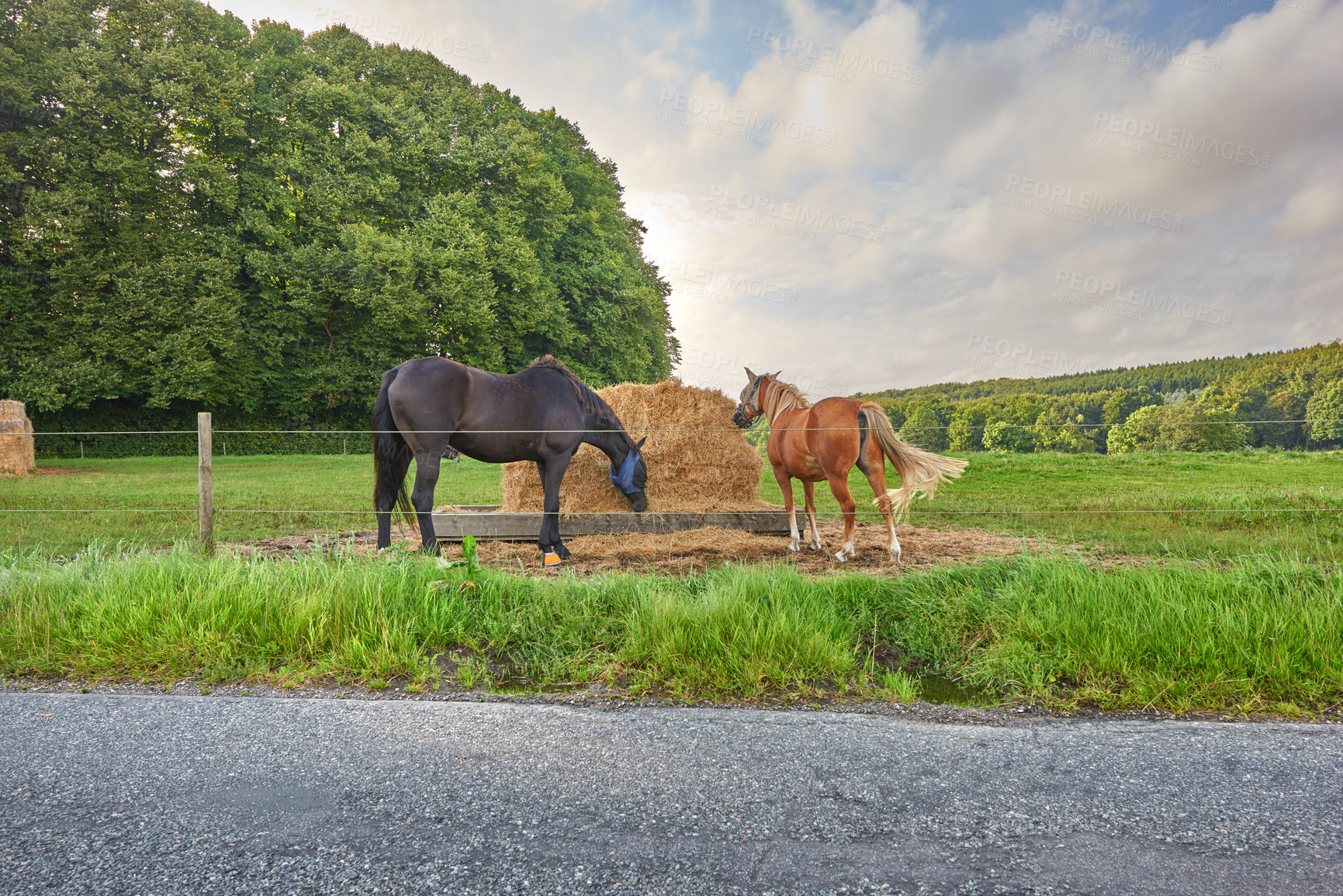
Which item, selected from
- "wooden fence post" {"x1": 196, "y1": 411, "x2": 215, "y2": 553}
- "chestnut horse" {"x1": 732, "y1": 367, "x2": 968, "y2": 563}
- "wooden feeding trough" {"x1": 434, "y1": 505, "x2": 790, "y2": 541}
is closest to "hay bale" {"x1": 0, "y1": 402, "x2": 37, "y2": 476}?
"wooden fence post" {"x1": 196, "y1": 411, "x2": 215, "y2": 553}

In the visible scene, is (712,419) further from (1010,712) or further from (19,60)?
(19,60)

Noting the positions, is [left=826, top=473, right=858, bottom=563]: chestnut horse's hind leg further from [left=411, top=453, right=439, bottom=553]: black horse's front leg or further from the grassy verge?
[left=411, top=453, right=439, bottom=553]: black horse's front leg

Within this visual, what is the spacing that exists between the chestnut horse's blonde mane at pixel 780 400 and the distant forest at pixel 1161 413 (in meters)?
0.88

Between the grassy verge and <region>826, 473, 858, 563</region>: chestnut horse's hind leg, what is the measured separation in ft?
5.68

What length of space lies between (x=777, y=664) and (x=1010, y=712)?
108cm

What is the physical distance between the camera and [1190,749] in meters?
2.57

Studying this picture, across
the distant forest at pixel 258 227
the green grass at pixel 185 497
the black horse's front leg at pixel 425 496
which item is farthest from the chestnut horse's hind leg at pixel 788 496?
the distant forest at pixel 258 227

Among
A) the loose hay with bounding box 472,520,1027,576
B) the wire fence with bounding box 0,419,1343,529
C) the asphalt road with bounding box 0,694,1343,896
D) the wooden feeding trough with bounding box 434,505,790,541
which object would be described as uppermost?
the wire fence with bounding box 0,419,1343,529

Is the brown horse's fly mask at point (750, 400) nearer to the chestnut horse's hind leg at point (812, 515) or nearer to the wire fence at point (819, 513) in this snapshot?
the wire fence at point (819, 513)

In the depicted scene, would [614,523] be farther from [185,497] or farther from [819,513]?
[185,497]

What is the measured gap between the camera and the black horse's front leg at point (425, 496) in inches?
233

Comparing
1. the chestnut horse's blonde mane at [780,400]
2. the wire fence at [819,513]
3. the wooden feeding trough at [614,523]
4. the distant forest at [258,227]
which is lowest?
the wooden feeding trough at [614,523]

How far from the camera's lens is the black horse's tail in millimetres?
6090

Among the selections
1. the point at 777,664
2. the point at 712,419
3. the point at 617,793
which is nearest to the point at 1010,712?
the point at 777,664
